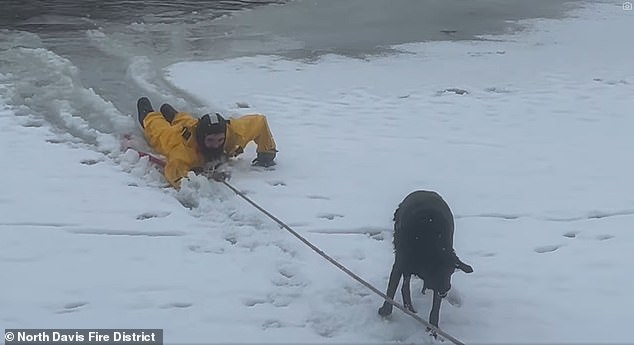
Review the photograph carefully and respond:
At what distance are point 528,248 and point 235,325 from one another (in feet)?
5.94

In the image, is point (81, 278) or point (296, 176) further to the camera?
point (296, 176)

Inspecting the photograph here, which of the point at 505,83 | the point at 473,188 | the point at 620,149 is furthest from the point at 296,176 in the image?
the point at 505,83

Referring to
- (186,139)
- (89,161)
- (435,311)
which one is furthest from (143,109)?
(435,311)

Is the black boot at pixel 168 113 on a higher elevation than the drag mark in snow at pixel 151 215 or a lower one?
higher

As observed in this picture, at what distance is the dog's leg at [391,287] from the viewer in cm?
348

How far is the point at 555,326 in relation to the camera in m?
3.68

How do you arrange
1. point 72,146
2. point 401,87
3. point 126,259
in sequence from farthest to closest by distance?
point 401,87 → point 72,146 → point 126,259

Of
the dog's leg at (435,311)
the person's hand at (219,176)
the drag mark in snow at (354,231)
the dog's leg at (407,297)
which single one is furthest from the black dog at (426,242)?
the person's hand at (219,176)

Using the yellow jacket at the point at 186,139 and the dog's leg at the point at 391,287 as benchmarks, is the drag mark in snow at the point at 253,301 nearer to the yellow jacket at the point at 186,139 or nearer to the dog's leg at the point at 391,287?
the dog's leg at the point at 391,287

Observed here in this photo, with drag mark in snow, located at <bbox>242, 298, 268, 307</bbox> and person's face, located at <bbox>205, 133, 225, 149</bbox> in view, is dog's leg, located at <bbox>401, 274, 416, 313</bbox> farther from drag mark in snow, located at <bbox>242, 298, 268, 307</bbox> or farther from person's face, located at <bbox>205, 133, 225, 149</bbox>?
person's face, located at <bbox>205, 133, 225, 149</bbox>

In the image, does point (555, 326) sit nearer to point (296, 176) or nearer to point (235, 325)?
point (235, 325)

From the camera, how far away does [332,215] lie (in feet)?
16.5

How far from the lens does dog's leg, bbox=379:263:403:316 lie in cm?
348

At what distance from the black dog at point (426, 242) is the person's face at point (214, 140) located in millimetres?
2220
